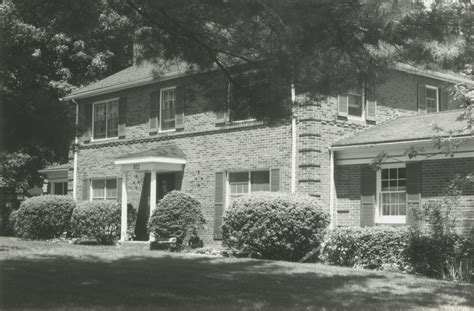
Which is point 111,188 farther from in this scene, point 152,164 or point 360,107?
point 360,107

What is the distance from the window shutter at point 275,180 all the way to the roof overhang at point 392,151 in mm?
1646

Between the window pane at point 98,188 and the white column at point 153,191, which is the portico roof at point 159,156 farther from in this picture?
the window pane at point 98,188

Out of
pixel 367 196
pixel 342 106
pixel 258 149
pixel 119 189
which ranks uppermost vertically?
pixel 342 106

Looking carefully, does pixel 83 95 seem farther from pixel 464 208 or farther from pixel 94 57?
pixel 464 208

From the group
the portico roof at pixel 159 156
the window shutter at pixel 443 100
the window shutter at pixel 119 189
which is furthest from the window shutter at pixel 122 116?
the window shutter at pixel 443 100

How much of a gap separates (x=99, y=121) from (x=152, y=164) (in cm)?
533

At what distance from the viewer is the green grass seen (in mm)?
9789

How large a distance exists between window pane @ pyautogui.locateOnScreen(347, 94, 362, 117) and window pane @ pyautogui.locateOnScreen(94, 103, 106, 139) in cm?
1021

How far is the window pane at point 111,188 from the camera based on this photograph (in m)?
25.2

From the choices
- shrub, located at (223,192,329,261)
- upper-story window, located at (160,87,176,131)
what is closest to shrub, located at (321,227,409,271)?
shrub, located at (223,192,329,261)

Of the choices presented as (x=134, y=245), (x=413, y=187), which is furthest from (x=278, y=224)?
(x=134, y=245)

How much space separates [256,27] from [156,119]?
14.3 metres

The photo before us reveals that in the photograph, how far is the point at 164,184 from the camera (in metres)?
23.5

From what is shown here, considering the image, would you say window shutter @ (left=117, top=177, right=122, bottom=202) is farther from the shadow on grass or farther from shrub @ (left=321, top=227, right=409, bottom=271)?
shrub @ (left=321, top=227, right=409, bottom=271)
